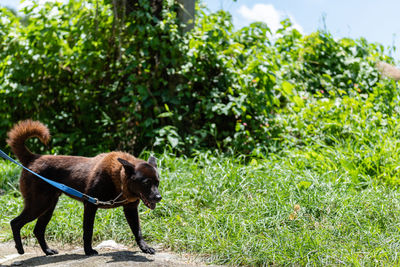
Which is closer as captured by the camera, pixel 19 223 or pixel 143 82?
pixel 19 223

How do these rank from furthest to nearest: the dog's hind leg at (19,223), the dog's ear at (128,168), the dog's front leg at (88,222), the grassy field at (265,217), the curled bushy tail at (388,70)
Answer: the curled bushy tail at (388,70)
the dog's hind leg at (19,223)
the dog's front leg at (88,222)
the grassy field at (265,217)
the dog's ear at (128,168)

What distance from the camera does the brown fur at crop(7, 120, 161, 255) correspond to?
363 cm

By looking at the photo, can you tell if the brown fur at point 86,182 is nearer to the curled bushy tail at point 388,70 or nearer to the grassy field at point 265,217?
the grassy field at point 265,217

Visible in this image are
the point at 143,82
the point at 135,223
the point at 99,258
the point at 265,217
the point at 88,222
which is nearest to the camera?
the point at 99,258

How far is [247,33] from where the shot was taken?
25.1 feet

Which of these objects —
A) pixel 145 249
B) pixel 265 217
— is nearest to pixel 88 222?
pixel 145 249

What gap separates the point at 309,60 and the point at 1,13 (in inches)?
224

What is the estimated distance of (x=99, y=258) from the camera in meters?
3.69

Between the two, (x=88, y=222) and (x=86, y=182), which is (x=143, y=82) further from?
(x=88, y=222)

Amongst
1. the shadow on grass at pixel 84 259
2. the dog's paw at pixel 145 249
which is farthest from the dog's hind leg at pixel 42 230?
the dog's paw at pixel 145 249

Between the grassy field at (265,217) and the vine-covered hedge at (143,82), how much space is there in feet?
3.75

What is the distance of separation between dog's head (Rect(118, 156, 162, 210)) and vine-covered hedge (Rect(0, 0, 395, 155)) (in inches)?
107

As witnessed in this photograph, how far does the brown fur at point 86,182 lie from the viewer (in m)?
3.63

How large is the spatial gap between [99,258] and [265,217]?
5.22 feet
